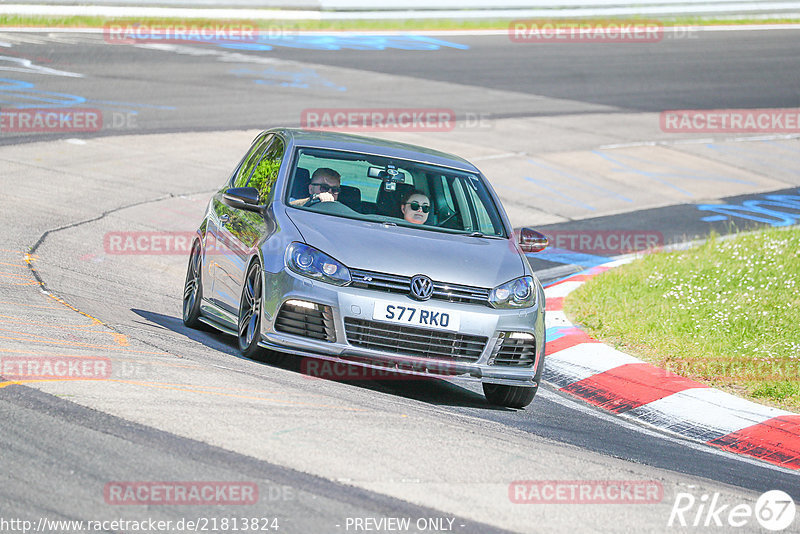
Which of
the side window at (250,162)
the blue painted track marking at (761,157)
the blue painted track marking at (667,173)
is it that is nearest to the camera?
the side window at (250,162)

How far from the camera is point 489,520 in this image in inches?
184

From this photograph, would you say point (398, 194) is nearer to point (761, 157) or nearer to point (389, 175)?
point (389, 175)

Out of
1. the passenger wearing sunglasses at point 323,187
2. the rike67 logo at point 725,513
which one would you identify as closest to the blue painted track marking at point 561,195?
the passenger wearing sunglasses at point 323,187

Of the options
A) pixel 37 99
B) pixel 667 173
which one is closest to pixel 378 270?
pixel 667 173

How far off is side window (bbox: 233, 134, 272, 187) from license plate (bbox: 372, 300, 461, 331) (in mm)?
2440

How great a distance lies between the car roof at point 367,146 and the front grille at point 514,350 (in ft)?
6.02

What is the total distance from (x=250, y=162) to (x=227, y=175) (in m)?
7.26

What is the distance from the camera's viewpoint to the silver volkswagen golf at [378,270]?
22.8 feet

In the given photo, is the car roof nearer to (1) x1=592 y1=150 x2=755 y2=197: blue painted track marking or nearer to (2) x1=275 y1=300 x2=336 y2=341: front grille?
(2) x1=275 y1=300 x2=336 y2=341: front grille

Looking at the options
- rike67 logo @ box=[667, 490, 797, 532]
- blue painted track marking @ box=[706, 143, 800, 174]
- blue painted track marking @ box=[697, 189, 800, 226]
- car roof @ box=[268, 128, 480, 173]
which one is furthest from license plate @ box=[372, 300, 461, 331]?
blue painted track marking @ box=[706, 143, 800, 174]

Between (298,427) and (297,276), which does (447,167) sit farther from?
(298,427)

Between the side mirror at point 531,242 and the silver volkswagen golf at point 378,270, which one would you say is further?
the side mirror at point 531,242

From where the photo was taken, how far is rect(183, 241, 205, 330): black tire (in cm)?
874

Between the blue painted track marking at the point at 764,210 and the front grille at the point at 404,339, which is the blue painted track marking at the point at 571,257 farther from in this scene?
the front grille at the point at 404,339
